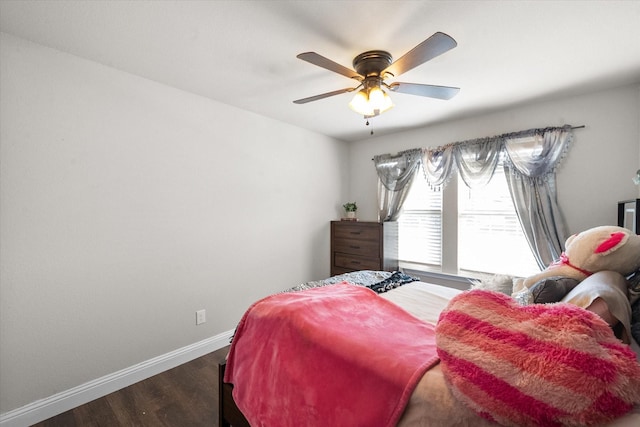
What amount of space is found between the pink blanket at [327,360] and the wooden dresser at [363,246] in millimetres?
1907

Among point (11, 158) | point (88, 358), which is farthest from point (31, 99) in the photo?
point (88, 358)

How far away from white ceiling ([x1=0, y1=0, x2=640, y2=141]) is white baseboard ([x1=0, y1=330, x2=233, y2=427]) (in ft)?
7.76

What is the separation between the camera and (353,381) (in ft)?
3.28

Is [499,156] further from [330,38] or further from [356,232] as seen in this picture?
[330,38]

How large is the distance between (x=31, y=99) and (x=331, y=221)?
317 centimetres

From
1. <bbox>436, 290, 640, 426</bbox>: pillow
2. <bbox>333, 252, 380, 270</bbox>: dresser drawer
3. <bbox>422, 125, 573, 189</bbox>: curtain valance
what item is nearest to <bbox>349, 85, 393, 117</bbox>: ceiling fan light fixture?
<bbox>436, 290, 640, 426</bbox>: pillow

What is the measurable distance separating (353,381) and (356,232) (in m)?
2.78

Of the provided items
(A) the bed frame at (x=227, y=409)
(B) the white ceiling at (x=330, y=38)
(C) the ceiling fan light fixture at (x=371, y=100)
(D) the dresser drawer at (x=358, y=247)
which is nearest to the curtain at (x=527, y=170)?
(B) the white ceiling at (x=330, y=38)

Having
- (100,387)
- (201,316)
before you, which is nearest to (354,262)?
(201,316)

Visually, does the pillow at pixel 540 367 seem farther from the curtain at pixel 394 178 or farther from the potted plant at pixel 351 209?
the potted plant at pixel 351 209

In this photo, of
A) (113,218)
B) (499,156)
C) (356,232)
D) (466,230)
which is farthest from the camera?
(356,232)

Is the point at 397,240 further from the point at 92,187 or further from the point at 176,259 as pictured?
the point at 92,187

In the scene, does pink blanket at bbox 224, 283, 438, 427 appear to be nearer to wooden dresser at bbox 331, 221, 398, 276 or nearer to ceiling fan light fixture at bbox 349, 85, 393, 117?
ceiling fan light fixture at bbox 349, 85, 393, 117

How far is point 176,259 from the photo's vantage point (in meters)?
2.45
